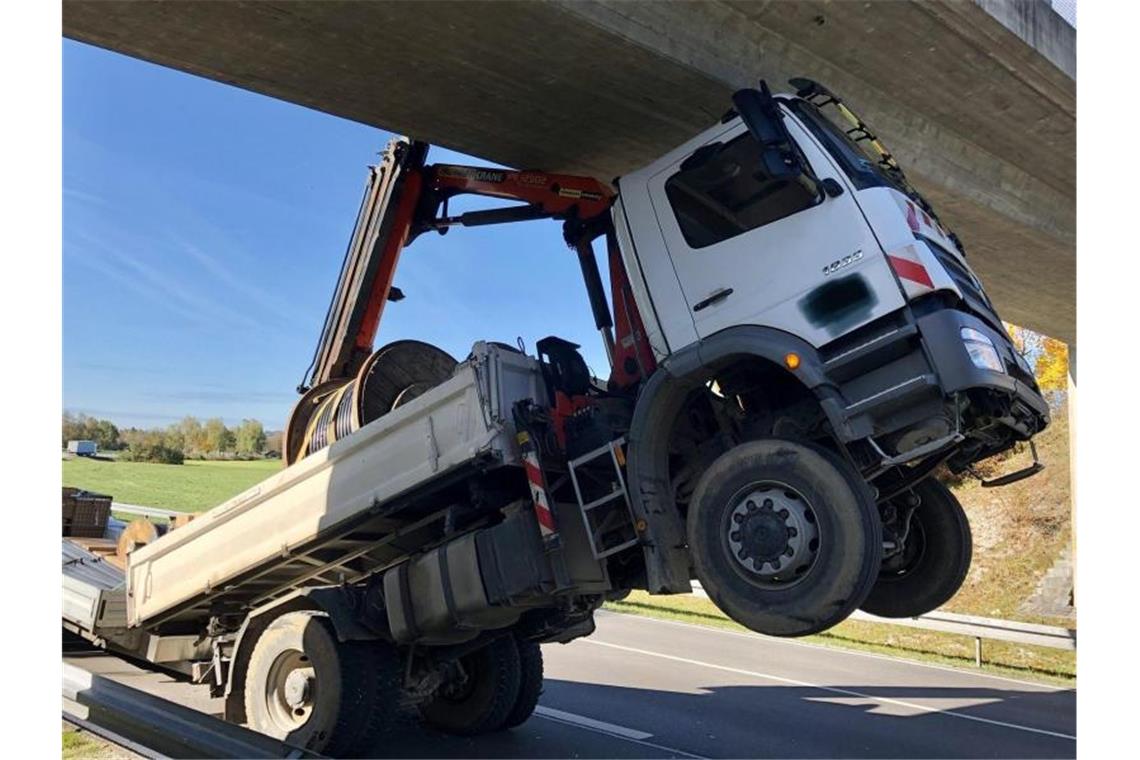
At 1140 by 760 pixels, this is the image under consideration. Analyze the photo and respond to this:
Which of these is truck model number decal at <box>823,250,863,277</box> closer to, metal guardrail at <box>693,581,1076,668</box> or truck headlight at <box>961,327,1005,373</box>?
truck headlight at <box>961,327,1005,373</box>

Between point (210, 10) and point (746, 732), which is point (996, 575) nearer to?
point (746, 732)

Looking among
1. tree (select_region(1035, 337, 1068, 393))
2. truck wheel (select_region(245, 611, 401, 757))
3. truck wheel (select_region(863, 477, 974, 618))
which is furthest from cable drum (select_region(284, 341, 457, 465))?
tree (select_region(1035, 337, 1068, 393))

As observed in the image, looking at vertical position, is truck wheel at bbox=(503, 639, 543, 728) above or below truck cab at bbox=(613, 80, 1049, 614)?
below

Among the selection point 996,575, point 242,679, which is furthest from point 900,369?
point 996,575

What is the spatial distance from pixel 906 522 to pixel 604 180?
3.57 metres

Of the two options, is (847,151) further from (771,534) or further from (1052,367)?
(1052,367)

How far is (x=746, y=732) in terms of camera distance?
7.03 metres

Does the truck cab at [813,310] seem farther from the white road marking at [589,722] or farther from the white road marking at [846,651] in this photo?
the white road marking at [846,651]

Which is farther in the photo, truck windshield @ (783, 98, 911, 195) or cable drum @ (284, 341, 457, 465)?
cable drum @ (284, 341, 457, 465)

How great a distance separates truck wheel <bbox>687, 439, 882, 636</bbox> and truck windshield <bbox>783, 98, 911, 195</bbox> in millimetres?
1452

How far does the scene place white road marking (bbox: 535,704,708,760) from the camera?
Result: 21.1 feet

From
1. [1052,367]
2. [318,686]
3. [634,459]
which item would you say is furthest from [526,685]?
[1052,367]

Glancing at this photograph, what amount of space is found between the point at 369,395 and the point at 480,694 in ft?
8.48

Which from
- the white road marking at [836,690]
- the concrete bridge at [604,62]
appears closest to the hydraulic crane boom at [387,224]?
the concrete bridge at [604,62]
